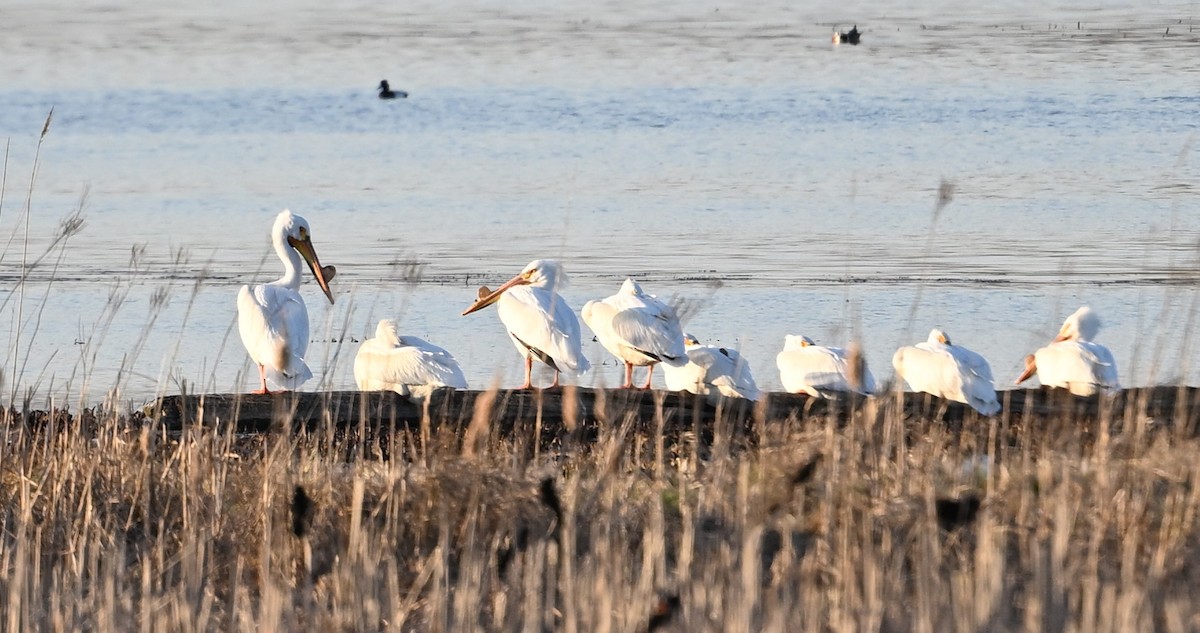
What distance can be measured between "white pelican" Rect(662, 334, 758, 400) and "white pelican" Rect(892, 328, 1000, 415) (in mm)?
691

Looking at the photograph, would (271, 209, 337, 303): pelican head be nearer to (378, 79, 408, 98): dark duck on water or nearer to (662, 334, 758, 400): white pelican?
(662, 334, 758, 400): white pelican

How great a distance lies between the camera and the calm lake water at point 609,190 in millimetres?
10523

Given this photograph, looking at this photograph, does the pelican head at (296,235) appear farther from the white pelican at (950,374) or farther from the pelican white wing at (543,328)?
the white pelican at (950,374)

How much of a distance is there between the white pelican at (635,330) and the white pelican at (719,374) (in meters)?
0.09

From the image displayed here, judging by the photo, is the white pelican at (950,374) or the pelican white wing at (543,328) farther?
the pelican white wing at (543,328)

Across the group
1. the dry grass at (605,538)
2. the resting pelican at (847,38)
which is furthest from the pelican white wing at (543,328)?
the resting pelican at (847,38)

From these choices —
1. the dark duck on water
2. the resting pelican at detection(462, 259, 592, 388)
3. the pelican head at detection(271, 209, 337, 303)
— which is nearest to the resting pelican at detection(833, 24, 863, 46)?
the dark duck on water

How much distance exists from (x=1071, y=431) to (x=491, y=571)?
260cm

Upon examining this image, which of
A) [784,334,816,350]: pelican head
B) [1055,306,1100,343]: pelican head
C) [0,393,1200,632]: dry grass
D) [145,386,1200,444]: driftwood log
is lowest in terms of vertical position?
[0,393,1200,632]: dry grass

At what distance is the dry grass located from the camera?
3920 millimetres

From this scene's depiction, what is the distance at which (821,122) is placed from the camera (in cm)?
2227

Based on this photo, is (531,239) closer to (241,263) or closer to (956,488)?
(241,263)

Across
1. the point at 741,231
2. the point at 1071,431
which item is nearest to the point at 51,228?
the point at 741,231

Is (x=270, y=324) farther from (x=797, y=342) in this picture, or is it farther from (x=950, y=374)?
(x=950, y=374)
